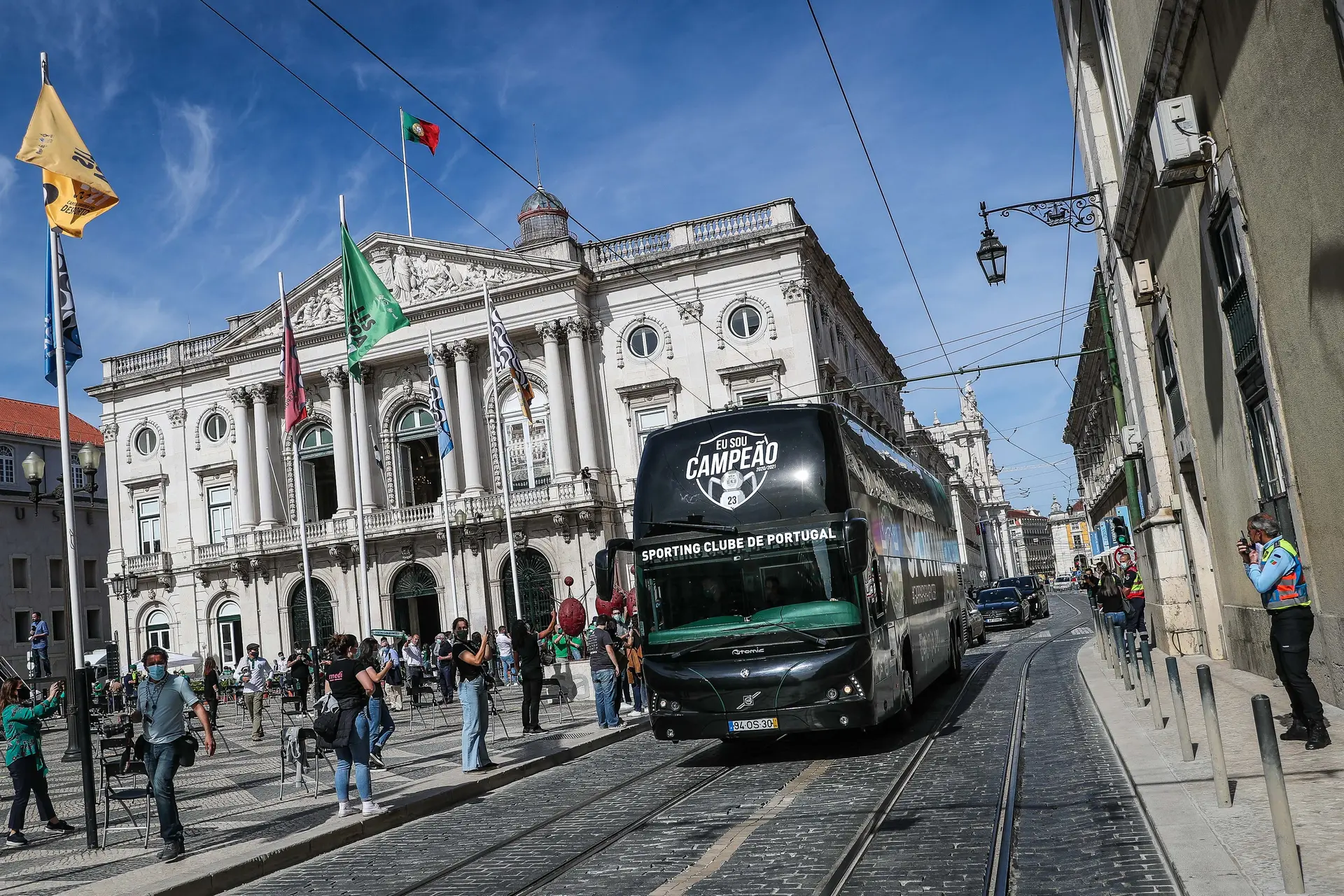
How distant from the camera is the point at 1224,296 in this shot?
1277 cm

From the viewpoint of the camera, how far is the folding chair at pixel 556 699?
1997 cm

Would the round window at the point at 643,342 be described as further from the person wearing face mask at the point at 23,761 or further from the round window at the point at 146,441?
the person wearing face mask at the point at 23,761

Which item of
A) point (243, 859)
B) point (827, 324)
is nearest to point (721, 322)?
point (827, 324)

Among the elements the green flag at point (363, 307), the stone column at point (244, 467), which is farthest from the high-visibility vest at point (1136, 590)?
the stone column at point (244, 467)

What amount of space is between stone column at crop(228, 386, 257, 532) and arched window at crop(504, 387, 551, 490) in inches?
435

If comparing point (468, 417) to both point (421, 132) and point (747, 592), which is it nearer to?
point (421, 132)

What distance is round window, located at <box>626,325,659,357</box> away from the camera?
134 feet

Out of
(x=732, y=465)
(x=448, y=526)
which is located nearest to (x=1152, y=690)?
(x=732, y=465)

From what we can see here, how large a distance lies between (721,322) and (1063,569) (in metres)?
159

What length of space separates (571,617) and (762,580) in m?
7.54

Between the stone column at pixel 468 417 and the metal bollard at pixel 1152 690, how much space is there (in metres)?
30.9

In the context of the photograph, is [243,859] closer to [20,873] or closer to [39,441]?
[20,873]

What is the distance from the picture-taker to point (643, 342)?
41156 mm

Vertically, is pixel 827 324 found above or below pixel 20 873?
above
